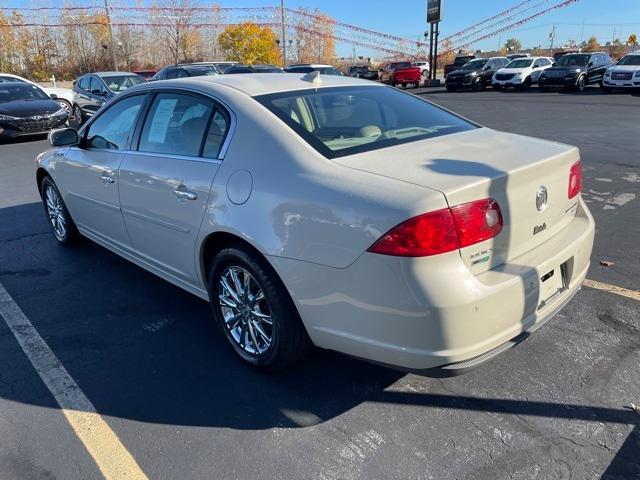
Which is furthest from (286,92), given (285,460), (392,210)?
(285,460)

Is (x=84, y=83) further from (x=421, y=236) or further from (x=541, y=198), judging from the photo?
(x=421, y=236)

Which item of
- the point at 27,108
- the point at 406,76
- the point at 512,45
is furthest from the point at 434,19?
the point at 512,45

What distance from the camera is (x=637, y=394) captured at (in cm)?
273

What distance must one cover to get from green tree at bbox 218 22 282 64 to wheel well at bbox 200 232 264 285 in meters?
63.8

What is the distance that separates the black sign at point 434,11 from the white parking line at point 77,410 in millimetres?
37750

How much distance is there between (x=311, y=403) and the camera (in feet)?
9.17

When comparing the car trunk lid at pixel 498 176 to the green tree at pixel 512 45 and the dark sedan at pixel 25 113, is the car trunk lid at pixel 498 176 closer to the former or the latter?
the dark sedan at pixel 25 113

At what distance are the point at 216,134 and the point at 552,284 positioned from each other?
2.00 m

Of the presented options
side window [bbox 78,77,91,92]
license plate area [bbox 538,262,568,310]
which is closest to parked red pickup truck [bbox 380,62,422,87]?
side window [bbox 78,77,91,92]

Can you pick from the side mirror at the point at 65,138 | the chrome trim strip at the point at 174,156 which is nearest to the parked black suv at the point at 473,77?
the side mirror at the point at 65,138

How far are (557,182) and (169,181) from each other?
7.26 ft

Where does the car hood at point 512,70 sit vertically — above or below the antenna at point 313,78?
above

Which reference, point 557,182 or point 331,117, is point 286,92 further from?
point 557,182

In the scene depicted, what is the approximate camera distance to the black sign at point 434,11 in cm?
3641
